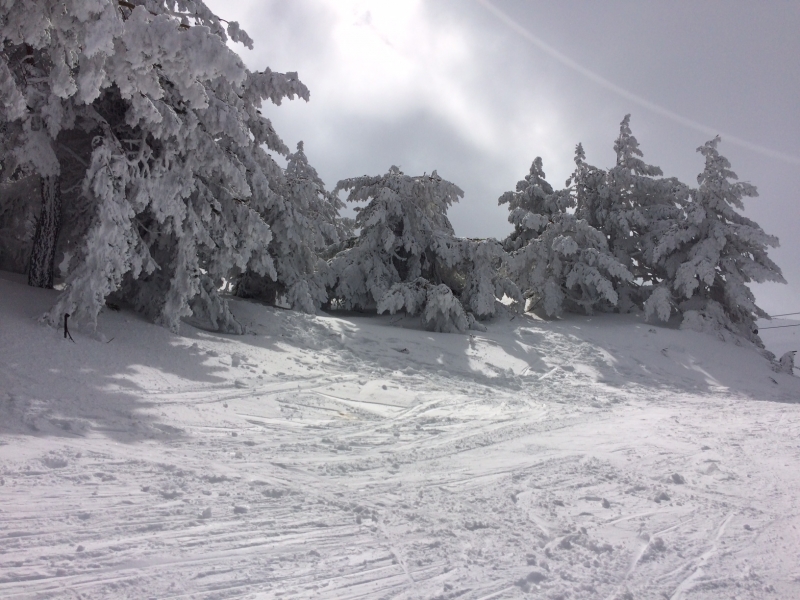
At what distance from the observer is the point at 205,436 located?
5.41m

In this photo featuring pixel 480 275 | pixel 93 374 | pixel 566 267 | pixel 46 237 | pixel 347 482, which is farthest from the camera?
pixel 566 267

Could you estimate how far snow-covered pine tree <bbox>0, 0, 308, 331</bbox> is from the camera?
489cm

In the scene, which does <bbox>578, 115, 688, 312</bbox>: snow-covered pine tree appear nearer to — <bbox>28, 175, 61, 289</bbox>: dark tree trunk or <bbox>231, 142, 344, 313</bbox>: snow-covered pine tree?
<bbox>231, 142, 344, 313</bbox>: snow-covered pine tree

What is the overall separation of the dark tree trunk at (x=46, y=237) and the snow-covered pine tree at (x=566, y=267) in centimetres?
1392

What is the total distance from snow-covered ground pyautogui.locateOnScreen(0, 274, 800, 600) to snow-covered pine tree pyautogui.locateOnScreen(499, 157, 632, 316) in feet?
28.4

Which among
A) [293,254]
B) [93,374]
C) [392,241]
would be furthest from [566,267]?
[93,374]

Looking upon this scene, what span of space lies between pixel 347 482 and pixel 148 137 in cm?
750

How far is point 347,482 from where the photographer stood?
14.5ft

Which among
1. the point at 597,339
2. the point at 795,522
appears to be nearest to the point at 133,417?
the point at 795,522

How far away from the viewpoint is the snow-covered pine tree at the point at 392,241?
54.0ft

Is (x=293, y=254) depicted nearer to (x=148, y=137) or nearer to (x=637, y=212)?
(x=148, y=137)

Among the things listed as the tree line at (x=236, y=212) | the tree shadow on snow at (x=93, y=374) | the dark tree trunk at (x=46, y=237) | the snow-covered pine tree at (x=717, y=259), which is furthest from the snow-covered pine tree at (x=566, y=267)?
the dark tree trunk at (x=46, y=237)

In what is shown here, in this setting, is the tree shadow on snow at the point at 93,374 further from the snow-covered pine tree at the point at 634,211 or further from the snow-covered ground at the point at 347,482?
the snow-covered pine tree at the point at 634,211

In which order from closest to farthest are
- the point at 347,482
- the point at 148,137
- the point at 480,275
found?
the point at 347,482
the point at 148,137
the point at 480,275
